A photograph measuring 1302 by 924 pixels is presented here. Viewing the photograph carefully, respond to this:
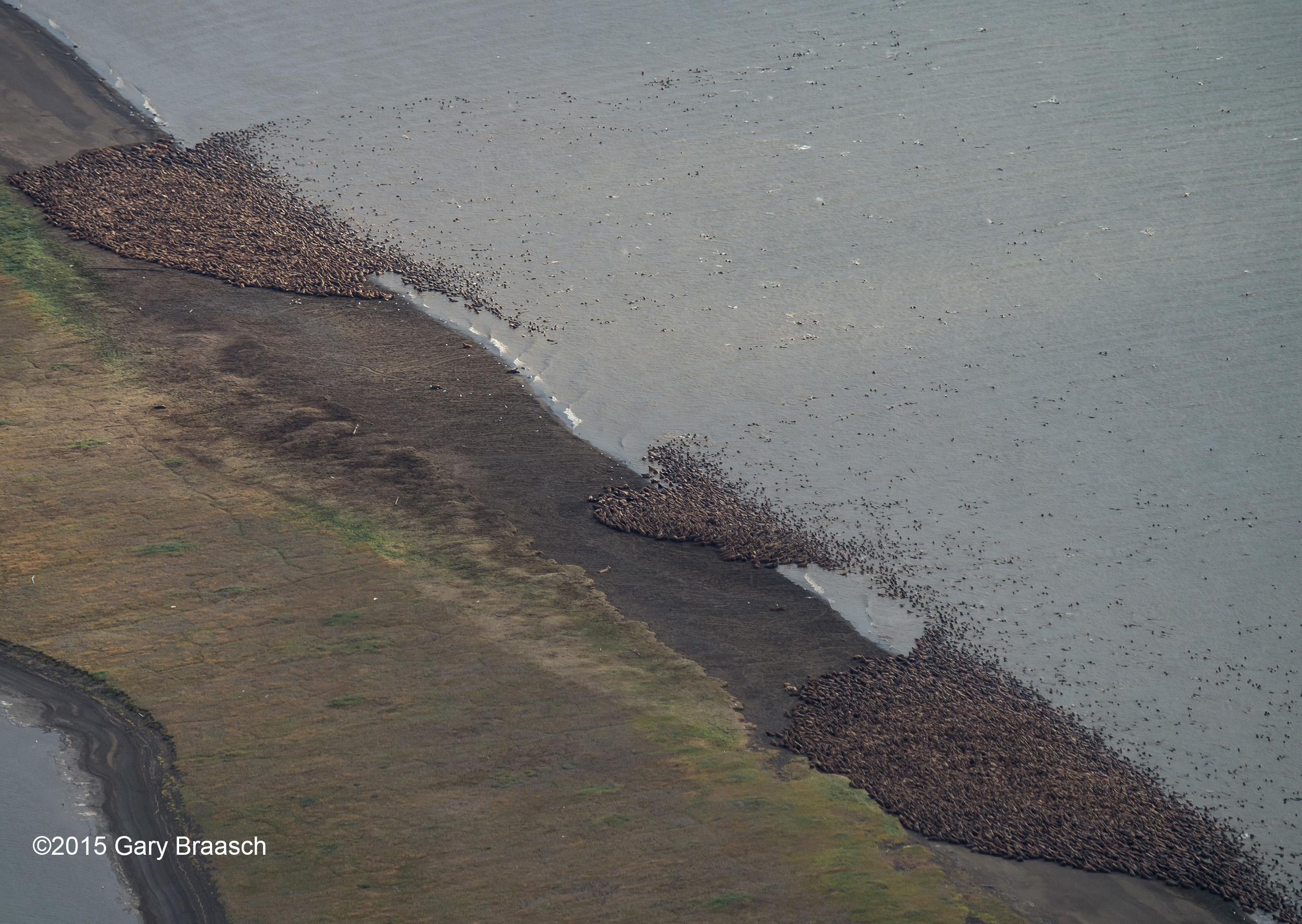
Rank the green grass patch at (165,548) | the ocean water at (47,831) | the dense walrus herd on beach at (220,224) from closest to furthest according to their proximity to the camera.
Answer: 1. the ocean water at (47,831)
2. the green grass patch at (165,548)
3. the dense walrus herd on beach at (220,224)

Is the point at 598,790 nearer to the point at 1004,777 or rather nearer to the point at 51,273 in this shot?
the point at 1004,777

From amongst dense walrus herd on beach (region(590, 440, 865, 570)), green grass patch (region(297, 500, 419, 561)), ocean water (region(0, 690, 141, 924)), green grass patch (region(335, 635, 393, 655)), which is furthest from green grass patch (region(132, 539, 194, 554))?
dense walrus herd on beach (region(590, 440, 865, 570))

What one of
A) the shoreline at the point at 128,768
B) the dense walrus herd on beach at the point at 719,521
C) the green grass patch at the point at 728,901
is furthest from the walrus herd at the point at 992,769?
the shoreline at the point at 128,768

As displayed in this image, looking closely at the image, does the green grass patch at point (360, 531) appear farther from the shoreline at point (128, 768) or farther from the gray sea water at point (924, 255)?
the gray sea water at point (924, 255)

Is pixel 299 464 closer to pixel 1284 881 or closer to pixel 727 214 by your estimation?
pixel 727 214

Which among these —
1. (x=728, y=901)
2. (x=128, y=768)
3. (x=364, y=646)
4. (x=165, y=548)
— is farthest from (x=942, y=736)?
(x=165, y=548)
